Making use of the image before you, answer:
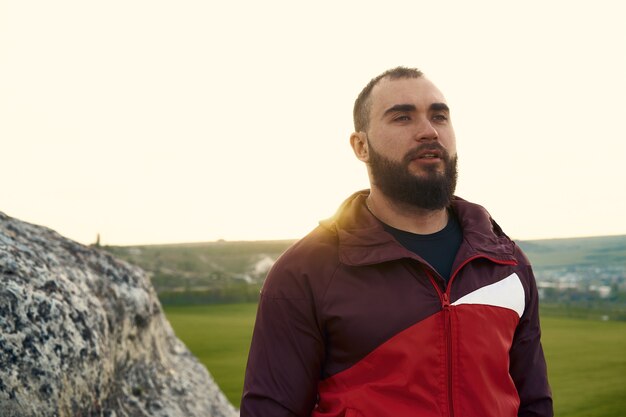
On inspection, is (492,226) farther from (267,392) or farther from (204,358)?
(204,358)

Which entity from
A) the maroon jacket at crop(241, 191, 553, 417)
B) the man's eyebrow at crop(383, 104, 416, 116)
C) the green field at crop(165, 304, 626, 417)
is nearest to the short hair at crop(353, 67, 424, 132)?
the man's eyebrow at crop(383, 104, 416, 116)

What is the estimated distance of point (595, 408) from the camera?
9766mm

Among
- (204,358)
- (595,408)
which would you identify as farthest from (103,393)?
(204,358)

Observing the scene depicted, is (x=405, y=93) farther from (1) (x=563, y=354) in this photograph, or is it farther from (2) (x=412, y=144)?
(1) (x=563, y=354)

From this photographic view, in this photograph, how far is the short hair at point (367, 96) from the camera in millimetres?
3369

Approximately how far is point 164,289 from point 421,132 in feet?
77.3

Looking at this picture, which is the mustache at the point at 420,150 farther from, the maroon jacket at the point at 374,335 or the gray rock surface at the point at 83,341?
the gray rock surface at the point at 83,341

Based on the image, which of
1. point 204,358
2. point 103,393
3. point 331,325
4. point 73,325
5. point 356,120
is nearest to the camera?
point 331,325

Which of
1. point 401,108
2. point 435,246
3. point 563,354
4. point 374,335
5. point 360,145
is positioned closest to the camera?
point 374,335

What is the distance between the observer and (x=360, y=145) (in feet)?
11.4

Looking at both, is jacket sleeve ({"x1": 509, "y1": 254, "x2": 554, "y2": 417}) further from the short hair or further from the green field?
the green field

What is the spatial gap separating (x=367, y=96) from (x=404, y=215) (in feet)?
2.14

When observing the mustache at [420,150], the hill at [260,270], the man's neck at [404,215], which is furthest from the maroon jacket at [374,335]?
the hill at [260,270]

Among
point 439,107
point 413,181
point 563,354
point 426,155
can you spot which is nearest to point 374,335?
point 413,181
